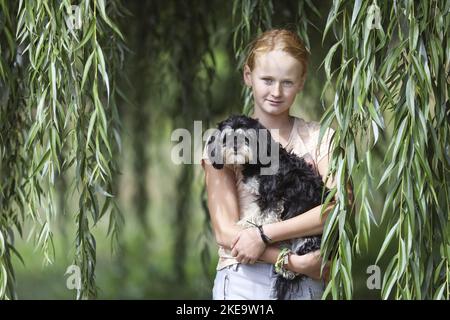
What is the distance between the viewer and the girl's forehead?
2436mm

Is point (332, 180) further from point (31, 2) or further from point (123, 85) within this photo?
point (123, 85)

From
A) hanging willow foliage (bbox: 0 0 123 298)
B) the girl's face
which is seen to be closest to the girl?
the girl's face

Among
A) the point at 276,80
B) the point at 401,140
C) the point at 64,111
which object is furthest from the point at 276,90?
the point at 64,111

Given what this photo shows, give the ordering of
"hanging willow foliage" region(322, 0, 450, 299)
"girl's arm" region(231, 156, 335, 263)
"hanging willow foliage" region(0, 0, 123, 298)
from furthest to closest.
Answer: "hanging willow foliage" region(0, 0, 123, 298) → "hanging willow foliage" region(322, 0, 450, 299) → "girl's arm" region(231, 156, 335, 263)

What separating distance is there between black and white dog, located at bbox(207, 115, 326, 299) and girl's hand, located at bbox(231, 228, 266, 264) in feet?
0.18

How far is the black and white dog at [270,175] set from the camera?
7.97 ft

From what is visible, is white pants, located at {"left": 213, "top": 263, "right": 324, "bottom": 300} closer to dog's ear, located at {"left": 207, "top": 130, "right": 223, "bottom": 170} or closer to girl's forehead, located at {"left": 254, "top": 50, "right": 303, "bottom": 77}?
dog's ear, located at {"left": 207, "top": 130, "right": 223, "bottom": 170}

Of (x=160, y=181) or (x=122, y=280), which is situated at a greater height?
(x=160, y=181)

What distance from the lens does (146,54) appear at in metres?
5.03

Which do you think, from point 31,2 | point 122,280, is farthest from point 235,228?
point 122,280

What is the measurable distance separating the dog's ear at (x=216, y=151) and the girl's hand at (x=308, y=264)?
336 mm

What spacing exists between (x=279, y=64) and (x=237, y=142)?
25 centimetres

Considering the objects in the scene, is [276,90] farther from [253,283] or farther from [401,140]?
[253,283]
